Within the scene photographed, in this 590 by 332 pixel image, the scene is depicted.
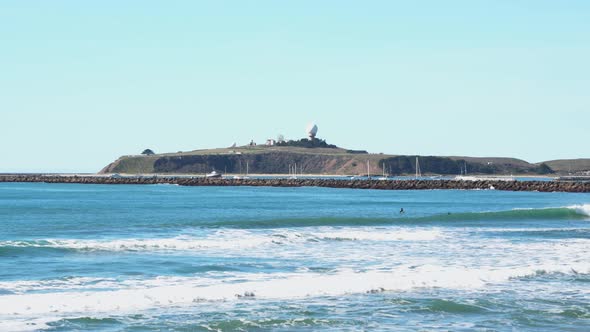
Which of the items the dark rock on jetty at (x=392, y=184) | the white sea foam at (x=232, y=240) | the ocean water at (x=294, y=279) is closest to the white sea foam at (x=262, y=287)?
the ocean water at (x=294, y=279)

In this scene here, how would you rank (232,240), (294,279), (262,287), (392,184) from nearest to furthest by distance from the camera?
(262,287), (294,279), (232,240), (392,184)

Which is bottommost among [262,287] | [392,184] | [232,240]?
[262,287]

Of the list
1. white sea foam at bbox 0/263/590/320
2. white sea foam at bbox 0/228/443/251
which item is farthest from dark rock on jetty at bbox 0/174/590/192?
white sea foam at bbox 0/263/590/320

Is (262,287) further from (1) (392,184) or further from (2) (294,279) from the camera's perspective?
(1) (392,184)

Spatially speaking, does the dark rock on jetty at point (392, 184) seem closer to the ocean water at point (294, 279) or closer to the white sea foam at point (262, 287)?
the ocean water at point (294, 279)

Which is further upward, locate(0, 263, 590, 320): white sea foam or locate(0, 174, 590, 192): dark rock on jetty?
locate(0, 174, 590, 192): dark rock on jetty

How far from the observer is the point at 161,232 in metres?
36.0

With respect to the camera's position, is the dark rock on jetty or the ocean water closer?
the ocean water

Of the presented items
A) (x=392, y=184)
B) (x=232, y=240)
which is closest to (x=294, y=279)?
(x=232, y=240)

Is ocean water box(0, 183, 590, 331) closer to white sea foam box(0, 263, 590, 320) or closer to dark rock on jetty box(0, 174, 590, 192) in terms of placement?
white sea foam box(0, 263, 590, 320)

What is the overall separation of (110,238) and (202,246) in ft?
15.7

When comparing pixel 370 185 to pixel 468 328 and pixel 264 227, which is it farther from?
pixel 468 328

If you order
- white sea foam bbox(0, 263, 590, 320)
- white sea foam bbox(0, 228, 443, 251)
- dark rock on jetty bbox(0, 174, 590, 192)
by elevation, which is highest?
dark rock on jetty bbox(0, 174, 590, 192)

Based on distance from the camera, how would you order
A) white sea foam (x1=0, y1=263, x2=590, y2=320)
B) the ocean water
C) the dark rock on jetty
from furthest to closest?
1. the dark rock on jetty
2. white sea foam (x1=0, y1=263, x2=590, y2=320)
3. the ocean water
